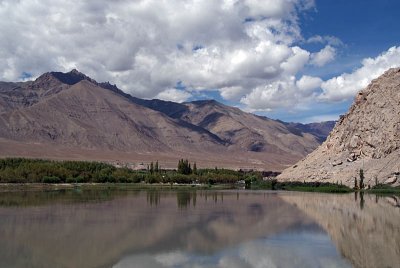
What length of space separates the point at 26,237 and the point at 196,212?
20.3 meters

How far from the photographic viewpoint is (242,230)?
35.6 meters

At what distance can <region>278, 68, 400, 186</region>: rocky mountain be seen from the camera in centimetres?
9381

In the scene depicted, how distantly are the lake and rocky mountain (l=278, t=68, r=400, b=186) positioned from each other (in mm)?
47209

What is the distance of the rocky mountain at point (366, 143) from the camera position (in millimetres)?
93812

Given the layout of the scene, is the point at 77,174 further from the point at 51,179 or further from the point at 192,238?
the point at 192,238

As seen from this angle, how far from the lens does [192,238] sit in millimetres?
30938

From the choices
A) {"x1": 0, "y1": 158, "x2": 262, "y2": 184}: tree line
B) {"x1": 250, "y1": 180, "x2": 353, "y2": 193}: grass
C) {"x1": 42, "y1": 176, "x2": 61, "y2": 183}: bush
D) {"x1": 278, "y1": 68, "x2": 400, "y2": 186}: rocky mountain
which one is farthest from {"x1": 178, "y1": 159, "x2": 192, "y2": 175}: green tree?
{"x1": 42, "y1": 176, "x2": 61, "y2": 183}: bush

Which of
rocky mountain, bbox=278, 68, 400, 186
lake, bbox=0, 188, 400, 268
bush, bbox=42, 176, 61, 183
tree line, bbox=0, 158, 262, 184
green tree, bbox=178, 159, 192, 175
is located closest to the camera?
lake, bbox=0, 188, 400, 268

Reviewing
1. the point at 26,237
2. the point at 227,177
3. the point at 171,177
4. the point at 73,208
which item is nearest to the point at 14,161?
the point at 171,177

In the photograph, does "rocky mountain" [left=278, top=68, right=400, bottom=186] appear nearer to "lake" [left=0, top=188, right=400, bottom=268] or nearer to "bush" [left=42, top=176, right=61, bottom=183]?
"lake" [left=0, top=188, right=400, bottom=268]

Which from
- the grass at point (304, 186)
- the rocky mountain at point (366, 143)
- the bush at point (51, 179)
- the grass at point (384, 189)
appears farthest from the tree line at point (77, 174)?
the grass at point (384, 189)

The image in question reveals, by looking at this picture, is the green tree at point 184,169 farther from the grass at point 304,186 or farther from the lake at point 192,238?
the lake at point 192,238

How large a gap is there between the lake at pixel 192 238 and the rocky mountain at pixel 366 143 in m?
47.2

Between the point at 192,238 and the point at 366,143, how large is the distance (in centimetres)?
7965
